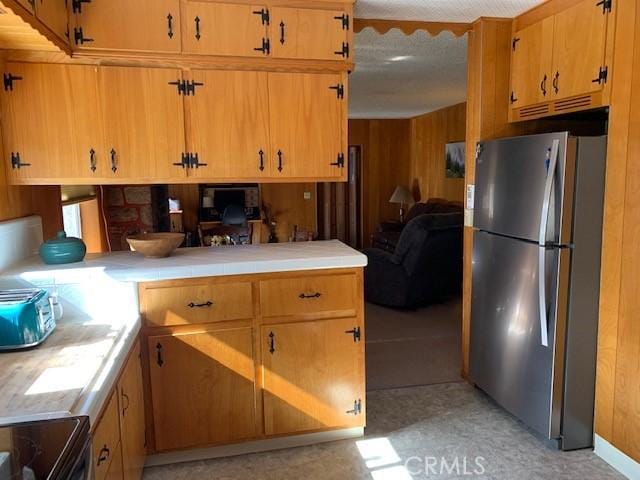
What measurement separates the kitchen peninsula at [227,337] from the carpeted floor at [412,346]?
2.63ft

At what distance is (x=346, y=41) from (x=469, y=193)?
3.98 feet

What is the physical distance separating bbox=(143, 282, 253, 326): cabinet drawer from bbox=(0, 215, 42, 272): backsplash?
0.68 meters

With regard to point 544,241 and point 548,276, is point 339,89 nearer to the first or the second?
point 544,241

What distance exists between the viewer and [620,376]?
7.02 ft

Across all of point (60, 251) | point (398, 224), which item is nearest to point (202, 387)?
point (60, 251)

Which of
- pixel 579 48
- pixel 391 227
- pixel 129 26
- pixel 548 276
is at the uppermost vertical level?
pixel 129 26

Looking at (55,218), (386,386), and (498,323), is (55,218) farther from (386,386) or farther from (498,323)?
(498,323)

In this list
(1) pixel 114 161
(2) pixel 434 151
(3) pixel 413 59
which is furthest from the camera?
(2) pixel 434 151

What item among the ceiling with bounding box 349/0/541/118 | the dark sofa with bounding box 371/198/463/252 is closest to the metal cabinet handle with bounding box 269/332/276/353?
the ceiling with bounding box 349/0/541/118

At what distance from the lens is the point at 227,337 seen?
2.22 m

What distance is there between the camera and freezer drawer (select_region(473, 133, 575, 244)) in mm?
2141

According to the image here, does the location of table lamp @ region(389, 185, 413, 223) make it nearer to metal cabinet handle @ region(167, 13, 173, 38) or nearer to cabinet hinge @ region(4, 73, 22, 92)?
metal cabinet handle @ region(167, 13, 173, 38)

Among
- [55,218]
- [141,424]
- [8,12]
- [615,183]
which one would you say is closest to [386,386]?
[141,424]

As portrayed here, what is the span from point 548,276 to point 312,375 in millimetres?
1244
